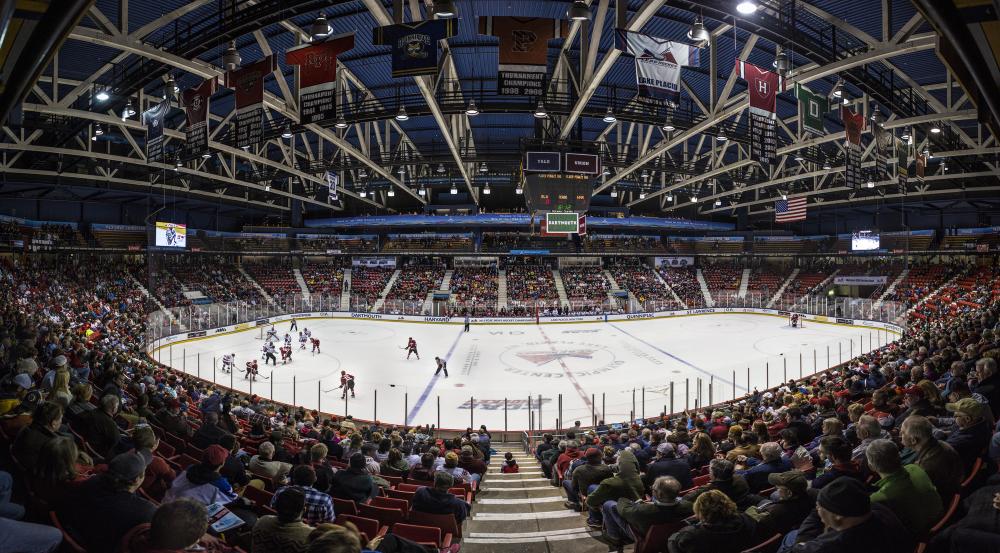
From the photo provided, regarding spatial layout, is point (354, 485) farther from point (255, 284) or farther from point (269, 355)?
point (255, 284)

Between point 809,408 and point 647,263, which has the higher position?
point 647,263

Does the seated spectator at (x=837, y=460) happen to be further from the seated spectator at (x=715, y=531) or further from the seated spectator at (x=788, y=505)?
the seated spectator at (x=715, y=531)

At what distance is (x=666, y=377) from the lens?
17828mm

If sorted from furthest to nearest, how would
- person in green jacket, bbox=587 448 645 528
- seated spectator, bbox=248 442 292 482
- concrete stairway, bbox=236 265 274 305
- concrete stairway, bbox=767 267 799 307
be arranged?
concrete stairway, bbox=767 267 799 307 → concrete stairway, bbox=236 265 274 305 → seated spectator, bbox=248 442 292 482 → person in green jacket, bbox=587 448 645 528

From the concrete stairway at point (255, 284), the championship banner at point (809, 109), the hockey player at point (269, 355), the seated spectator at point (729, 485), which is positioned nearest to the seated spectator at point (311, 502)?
the seated spectator at point (729, 485)

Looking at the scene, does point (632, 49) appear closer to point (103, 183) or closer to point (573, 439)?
point (573, 439)

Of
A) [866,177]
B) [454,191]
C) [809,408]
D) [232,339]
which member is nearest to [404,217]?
[454,191]

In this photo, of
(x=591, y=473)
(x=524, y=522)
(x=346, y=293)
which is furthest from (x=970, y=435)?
(x=346, y=293)

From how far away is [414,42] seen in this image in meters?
8.98

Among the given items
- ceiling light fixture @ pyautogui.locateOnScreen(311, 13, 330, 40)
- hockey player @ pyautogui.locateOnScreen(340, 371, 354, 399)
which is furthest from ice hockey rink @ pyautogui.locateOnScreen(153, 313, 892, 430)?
ceiling light fixture @ pyautogui.locateOnScreen(311, 13, 330, 40)

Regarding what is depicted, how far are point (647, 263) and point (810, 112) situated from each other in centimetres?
3900

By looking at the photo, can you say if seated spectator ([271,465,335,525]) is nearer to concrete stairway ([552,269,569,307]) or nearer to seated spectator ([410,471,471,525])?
seated spectator ([410,471,471,525])

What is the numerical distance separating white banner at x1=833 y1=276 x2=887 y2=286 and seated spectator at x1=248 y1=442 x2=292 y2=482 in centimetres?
4876

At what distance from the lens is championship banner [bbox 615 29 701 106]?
9.69 m
